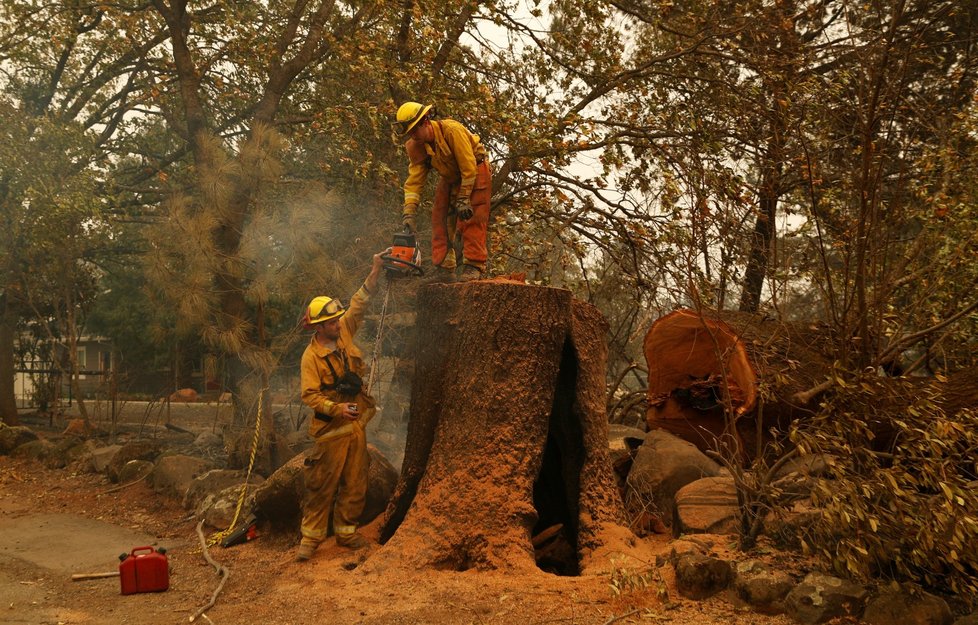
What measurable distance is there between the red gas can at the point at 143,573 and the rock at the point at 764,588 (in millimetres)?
3873

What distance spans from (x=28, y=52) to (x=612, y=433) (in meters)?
11.3

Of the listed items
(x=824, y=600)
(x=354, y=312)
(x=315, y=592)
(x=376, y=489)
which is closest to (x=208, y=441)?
(x=376, y=489)

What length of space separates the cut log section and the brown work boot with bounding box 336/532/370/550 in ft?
10.4

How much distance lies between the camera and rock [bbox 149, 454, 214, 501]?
9.32 m

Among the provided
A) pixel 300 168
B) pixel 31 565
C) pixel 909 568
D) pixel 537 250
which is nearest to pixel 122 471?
pixel 31 565

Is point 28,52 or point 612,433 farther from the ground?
point 28,52

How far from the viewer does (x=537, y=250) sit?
10.9 meters

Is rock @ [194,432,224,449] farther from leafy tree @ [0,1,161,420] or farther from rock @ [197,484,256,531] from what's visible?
rock @ [197,484,256,531]

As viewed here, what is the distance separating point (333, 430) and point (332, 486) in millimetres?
444

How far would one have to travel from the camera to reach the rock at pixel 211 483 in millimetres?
8711

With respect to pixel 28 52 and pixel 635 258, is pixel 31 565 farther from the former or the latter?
pixel 28 52

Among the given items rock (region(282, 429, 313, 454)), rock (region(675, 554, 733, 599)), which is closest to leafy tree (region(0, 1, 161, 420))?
rock (region(282, 429, 313, 454))

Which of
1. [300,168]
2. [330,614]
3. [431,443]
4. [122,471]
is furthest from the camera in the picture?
[300,168]

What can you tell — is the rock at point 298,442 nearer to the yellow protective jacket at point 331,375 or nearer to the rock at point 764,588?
the yellow protective jacket at point 331,375
